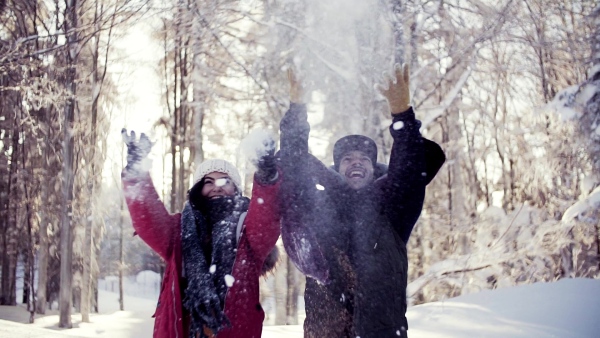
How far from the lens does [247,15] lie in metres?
8.00

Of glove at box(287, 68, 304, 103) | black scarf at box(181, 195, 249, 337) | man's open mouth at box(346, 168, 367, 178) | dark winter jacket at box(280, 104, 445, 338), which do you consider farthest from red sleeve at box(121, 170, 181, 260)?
man's open mouth at box(346, 168, 367, 178)

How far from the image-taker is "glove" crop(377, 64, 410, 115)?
2.31m

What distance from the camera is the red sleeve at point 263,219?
2.28 m

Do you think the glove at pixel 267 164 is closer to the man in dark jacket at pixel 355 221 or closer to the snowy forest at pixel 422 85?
the man in dark jacket at pixel 355 221

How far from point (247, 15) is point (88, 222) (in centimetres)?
988

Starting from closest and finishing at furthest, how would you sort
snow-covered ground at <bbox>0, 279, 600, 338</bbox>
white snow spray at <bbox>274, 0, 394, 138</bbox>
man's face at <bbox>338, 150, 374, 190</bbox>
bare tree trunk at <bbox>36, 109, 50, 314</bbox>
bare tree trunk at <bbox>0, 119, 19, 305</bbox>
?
man's face at <bbox>338, 150, 374, 190</bbox>, snow-covered ground at <bbox>0, 279, 600, 338</bbox>, white snow spray at <bbox>274, 0, 394, 138</bbox>, bare tree trunk at <bbox>36, 109, 50, 314</bbox>, bare tree trunk at <bbox>0, 119, 19, 305</bbox>

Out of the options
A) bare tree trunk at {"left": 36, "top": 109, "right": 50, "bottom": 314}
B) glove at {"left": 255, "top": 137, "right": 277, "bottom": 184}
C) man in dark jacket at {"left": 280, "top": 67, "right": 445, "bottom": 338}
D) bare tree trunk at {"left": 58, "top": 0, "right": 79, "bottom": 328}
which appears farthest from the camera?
bare tree trunk at {"left": 36, "top": 109, "right": 50, "bottom": 314}

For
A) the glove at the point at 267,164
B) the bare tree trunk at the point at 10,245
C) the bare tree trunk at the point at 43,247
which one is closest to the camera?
the glove at the point at 267,164

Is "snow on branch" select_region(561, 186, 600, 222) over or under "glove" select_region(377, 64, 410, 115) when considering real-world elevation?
under

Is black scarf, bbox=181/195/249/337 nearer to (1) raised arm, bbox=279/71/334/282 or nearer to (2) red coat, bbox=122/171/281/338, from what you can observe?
(2) red coat, bbox=122/171/281/338

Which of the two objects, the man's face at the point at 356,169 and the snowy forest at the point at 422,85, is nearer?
the man's face at the point at 356,169

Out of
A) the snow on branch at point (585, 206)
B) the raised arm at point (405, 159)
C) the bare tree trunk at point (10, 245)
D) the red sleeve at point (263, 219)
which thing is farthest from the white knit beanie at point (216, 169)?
the bare tree trunk at point (10, 245)

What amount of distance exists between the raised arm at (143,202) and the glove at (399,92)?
4.19ft

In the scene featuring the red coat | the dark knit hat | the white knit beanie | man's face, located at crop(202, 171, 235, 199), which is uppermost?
the dark knit hat
